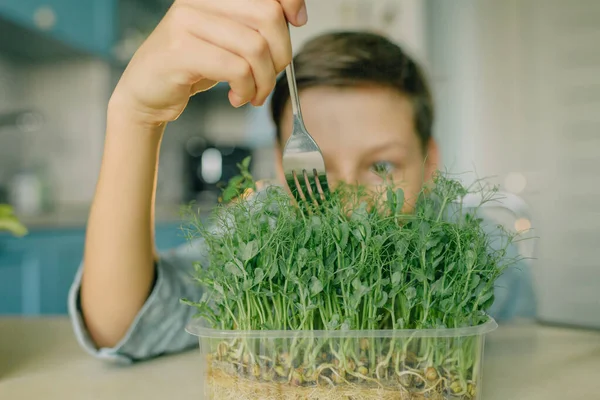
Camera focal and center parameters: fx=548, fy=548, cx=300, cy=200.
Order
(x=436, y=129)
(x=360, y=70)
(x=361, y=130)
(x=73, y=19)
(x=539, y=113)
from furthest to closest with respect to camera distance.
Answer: (x=73, y=19) → (x=436, y=129) → (x=539, y=113) → (x=360, y=70) → (x=361, y=130)

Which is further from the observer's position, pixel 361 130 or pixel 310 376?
pixel 361 130

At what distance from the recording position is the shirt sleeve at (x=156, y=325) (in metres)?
0.65

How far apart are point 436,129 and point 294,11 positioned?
1.47 meters

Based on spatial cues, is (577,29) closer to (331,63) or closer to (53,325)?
(331,63)

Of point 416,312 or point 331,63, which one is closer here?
point 416,312

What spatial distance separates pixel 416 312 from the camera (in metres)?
0.41

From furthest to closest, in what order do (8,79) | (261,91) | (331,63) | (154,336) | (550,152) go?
(8,79) < (550,152) < (331,63) < (154,336) < (261,91)

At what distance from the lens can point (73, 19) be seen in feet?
7.38

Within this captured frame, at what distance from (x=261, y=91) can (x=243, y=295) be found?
19cm

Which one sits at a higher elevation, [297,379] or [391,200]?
[391,200]

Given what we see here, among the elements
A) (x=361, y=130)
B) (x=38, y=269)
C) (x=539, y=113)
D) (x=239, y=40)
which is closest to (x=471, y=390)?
(x=239, y=40)

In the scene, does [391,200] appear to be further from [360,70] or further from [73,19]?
[73,19]

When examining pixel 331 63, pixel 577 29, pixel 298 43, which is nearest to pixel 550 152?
pixel 577 29

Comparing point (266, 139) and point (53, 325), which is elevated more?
point (266, 139)
